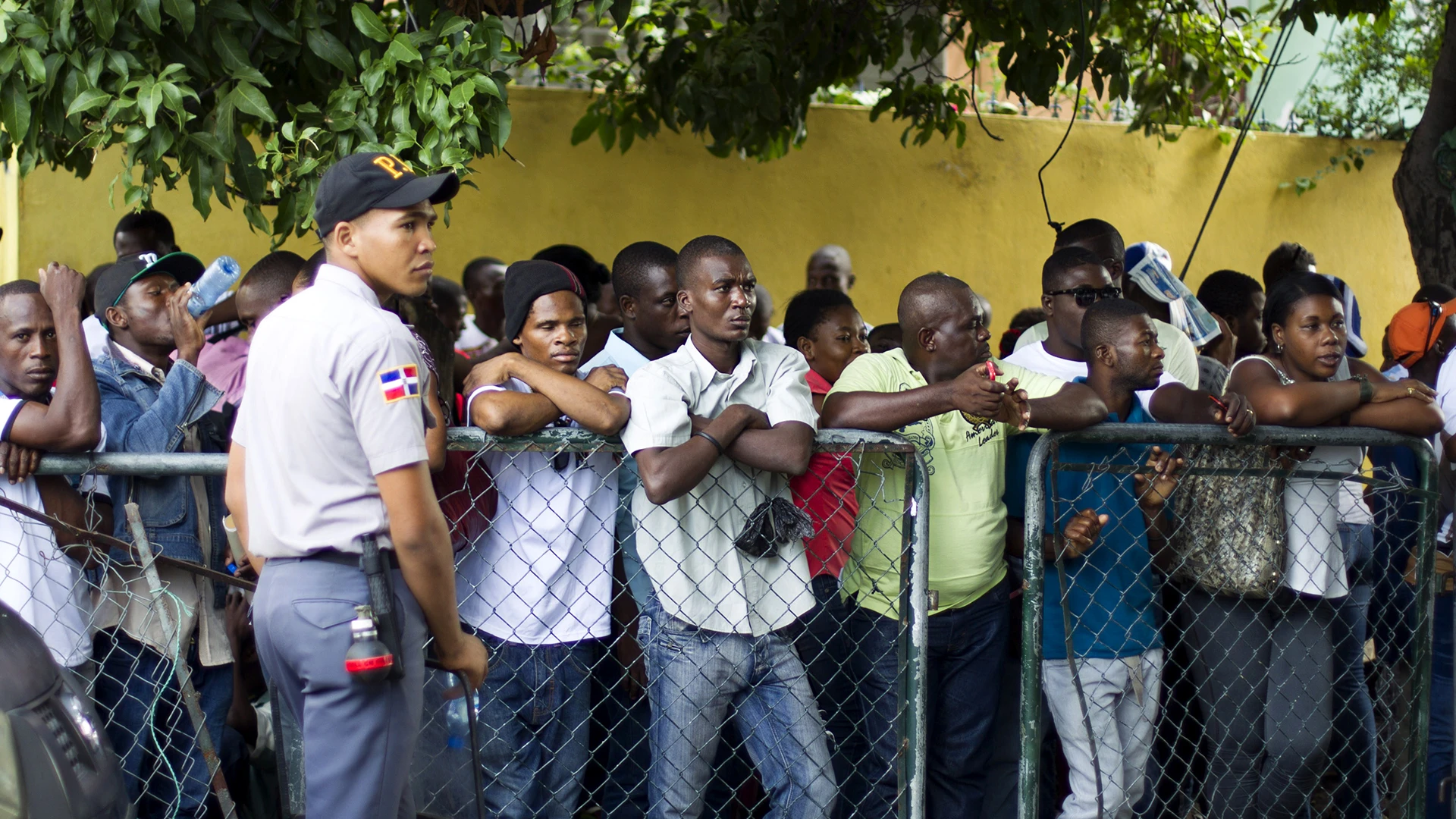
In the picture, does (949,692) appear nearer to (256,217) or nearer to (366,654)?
(366,654)

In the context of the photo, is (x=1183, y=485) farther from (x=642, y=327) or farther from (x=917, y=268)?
Answer: (x=917, y=268)

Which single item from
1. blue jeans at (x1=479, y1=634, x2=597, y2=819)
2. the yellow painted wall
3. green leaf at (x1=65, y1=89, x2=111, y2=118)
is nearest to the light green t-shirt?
blue jeans at (x1=479, y1=634, x2=597, y2=819)

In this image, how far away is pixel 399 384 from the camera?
251cm

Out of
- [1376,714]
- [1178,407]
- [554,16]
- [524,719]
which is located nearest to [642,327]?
[554,16]

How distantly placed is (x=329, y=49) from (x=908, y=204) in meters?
5.07

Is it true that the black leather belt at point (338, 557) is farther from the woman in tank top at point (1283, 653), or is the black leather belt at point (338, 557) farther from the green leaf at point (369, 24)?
the woman in tank top at point (1283, 653)

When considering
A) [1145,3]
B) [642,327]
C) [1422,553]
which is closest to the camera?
[1422,553]

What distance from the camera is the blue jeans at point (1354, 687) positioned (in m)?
3.98

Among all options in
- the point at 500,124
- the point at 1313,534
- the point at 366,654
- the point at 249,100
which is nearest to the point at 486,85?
the point at 500,124

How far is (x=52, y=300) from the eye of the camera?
3422 millimetres

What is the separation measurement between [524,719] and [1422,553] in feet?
8.46

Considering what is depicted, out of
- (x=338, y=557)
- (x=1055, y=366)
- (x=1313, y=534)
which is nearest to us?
(x=338, y=557)

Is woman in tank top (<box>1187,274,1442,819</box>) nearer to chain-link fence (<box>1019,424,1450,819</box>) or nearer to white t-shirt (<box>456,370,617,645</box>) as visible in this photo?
chain-link fence (<box>1019,424,1450,819</box>)

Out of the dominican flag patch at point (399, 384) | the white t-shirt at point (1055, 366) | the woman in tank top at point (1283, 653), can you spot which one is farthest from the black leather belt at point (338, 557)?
the woman in tank top at point (1283, 653)
